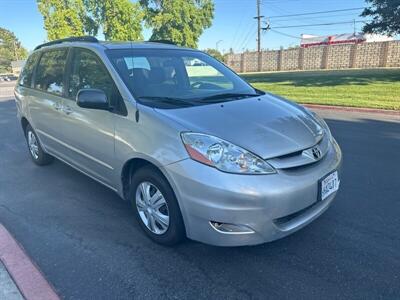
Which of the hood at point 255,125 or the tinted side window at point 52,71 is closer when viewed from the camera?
the hood at point 255,125

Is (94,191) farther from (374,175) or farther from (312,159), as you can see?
(374,175)

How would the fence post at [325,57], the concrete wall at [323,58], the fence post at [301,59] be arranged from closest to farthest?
the concrete wall at [323,58]
the fence post at [325,57]
the fence post at [301,59]

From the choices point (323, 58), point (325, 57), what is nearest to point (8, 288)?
point (325, 57)

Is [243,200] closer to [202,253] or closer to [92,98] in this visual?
[202,253]

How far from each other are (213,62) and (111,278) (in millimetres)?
2833

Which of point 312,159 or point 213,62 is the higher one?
point 213,62

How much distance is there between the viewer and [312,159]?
2.71 meters

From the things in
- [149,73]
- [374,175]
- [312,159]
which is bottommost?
[374,175]

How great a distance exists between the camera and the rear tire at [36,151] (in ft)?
16.9

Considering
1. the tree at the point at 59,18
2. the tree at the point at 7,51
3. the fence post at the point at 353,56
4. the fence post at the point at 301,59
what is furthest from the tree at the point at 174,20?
the tree at the point at 7,51

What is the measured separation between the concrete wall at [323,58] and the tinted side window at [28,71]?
3548cm

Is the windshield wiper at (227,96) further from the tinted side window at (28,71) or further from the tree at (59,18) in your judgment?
the tree at (59,18)

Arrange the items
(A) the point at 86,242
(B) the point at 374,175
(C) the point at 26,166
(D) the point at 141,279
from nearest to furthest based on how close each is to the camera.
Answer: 1. (D) the point at 141,279
2. (A) the point at 86,242
3. (B) the point at 374,175
4. (C) the point at 26,166

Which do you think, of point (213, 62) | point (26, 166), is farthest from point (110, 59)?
point (26, 166)
